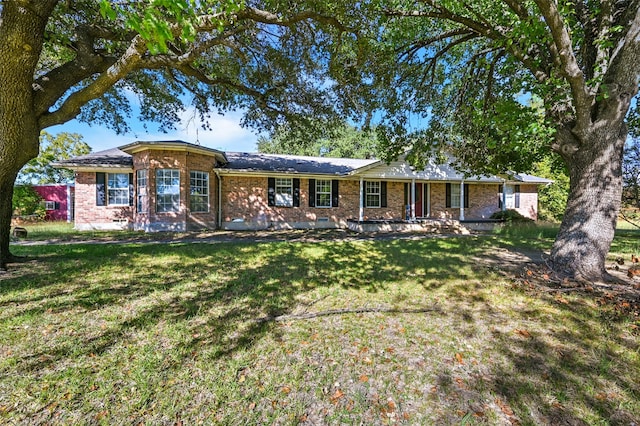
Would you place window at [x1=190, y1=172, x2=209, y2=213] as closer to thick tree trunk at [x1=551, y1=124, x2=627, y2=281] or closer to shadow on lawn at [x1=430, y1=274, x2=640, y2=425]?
shadow on lawn at [x1=430, y1=274, x2=640, y2=425]

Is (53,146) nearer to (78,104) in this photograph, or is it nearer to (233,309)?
(78,104)

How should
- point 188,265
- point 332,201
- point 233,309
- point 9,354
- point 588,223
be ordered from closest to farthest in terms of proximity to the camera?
point 9,354 < point 233,309 < point 588,223 < point 188,265 < point 332,201

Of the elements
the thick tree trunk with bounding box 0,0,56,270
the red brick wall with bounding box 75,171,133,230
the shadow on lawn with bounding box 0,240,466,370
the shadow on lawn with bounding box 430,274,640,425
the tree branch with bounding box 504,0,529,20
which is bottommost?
the shadow on lawn with bounding box 430,274,640,425

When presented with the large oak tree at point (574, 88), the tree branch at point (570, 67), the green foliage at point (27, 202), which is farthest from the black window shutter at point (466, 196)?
the green foliage at point (27, 202)

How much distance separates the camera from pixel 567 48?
14.2 feet

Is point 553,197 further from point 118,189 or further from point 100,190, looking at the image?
point 100,190

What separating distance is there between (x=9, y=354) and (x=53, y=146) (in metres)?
29.6

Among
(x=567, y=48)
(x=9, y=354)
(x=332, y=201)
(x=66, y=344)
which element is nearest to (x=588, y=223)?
(x=567, y=48)

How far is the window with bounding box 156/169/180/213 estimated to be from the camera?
12.2 metres

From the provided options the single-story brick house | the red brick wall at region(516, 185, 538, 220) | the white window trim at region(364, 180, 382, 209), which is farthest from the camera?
the red brick wall at region(516, 185, 538, 220)

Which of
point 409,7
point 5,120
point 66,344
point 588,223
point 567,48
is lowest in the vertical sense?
point 66,344

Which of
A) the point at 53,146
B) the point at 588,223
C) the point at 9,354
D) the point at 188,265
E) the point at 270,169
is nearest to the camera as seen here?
the point at 9,354

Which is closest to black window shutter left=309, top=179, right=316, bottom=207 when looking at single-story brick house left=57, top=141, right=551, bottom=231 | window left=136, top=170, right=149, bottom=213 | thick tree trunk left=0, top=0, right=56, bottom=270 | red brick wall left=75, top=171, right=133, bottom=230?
single-story brick house left=57, top=141, right=551, bottom=231

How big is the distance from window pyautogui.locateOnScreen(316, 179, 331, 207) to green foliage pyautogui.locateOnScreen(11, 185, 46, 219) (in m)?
17.4
